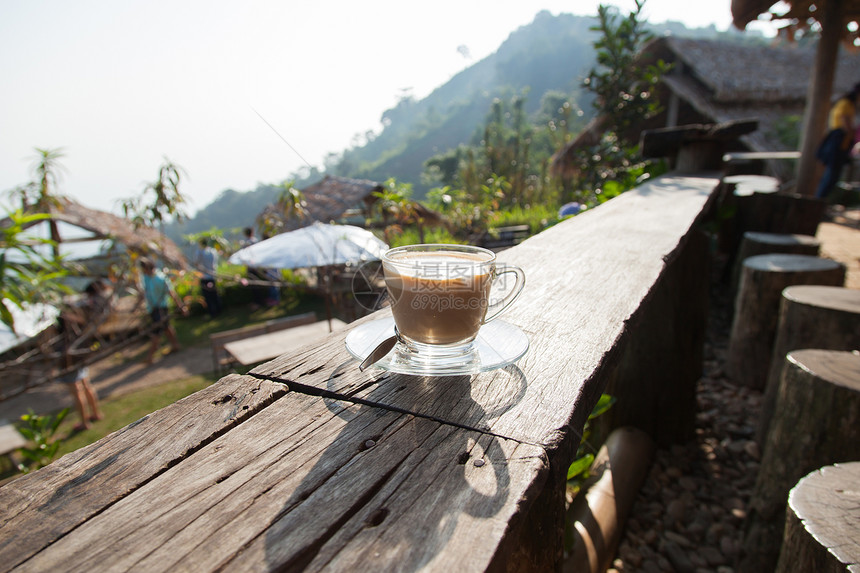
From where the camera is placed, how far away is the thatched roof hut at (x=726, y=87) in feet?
33.4

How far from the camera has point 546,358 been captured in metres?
0.81

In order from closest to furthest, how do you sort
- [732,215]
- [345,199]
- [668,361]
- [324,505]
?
[324,505] → [668,361] → [732,215] → [345,199]

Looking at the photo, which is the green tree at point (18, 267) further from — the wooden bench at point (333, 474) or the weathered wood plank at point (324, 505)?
the weathered wood plank at point (324, 505)

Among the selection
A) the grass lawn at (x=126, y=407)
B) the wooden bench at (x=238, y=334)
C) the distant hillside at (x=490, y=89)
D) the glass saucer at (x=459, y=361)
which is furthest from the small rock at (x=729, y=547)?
the distant hillside at (x=490, y=89)

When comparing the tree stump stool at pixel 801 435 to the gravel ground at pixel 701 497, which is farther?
the gravel ground at pixel 701 497

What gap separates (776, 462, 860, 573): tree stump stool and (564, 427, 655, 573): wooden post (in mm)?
574

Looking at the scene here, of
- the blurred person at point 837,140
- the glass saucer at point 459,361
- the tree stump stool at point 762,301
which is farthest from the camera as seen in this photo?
the blurred person at point 837,140

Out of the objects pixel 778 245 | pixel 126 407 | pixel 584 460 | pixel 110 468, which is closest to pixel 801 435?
pixel 584 460

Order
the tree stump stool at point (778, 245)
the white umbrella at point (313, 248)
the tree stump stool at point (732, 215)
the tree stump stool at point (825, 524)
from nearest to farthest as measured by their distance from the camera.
Result: the tree stump stool at point (825, 524) < the tree stump stool at point (778, 245) < the white umbrella at point (313, 248) < the tree stump stool at point (732, 215)

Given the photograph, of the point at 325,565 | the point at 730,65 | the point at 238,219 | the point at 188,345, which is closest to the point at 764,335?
the point at 325,565

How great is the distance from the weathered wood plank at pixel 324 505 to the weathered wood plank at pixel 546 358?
62mm

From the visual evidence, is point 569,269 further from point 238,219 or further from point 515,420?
point 238,219

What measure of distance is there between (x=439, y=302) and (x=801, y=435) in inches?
69.3

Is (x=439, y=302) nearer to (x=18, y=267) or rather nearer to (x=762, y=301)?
(x=18, y=267)
